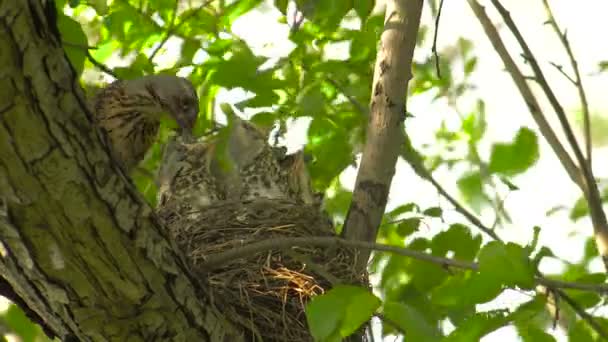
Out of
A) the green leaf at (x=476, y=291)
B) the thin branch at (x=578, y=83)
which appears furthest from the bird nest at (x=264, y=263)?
the thin branch at (x=578, y=83)

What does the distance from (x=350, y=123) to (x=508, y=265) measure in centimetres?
216

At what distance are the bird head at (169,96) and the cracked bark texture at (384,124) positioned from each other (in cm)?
97

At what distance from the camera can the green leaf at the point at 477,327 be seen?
90.3 inches

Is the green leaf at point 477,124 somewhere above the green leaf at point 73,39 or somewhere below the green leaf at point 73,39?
above

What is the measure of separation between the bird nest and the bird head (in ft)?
1.37

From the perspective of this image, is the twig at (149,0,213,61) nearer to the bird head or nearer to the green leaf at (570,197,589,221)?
the bird head

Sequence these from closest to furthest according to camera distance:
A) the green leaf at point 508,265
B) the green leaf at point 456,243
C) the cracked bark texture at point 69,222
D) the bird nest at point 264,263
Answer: the cracked bark texture at point 69,222, the green leaf at point 508,265, the bird nest at point 264,263, the green leaf at point 456,243

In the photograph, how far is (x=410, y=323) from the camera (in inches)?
98.8

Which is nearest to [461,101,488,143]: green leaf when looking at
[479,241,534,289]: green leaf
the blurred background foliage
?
the blurred background foliage

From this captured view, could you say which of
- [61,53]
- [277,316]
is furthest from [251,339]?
[61,53]

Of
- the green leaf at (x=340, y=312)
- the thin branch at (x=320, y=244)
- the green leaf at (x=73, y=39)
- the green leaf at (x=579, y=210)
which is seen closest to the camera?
the green leaf at (x=340, y=312)

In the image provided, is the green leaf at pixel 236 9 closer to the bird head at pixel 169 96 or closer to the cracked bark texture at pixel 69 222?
the bird head at pixel 169 96

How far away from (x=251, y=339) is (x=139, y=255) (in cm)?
83

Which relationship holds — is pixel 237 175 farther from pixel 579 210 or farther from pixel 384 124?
pixel 579 210
